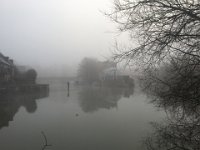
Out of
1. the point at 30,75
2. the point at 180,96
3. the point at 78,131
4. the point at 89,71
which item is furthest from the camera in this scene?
the point at 89,71

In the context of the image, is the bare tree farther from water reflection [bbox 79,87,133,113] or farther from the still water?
water reflection [bbox 79,87,133,113]

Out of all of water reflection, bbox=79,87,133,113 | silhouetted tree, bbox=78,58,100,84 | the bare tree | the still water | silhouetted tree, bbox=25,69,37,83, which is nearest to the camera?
the bare tree

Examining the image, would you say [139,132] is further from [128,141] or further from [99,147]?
[99,147]

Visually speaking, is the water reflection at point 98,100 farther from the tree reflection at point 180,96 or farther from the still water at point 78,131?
the tree reflection at point 180,96

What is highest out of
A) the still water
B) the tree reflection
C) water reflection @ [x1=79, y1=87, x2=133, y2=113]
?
the tree reflection

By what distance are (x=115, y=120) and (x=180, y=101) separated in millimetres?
12956

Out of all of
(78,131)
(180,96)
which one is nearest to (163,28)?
(180,96)

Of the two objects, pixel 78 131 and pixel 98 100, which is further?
pixel 98 100

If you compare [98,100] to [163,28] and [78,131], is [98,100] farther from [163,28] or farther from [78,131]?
[163,28]

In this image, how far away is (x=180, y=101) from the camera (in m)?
3.98

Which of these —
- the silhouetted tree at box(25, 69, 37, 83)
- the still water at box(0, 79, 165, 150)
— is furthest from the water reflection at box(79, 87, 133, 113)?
the silhouetted tree at box(25, 69, 37, 83)

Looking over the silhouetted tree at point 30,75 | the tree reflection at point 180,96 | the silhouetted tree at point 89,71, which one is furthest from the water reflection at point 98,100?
the silhouetted tree at point 89,71

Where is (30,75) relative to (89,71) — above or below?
below

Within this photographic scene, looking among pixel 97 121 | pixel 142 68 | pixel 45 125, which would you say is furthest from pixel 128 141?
pixel 142 68
